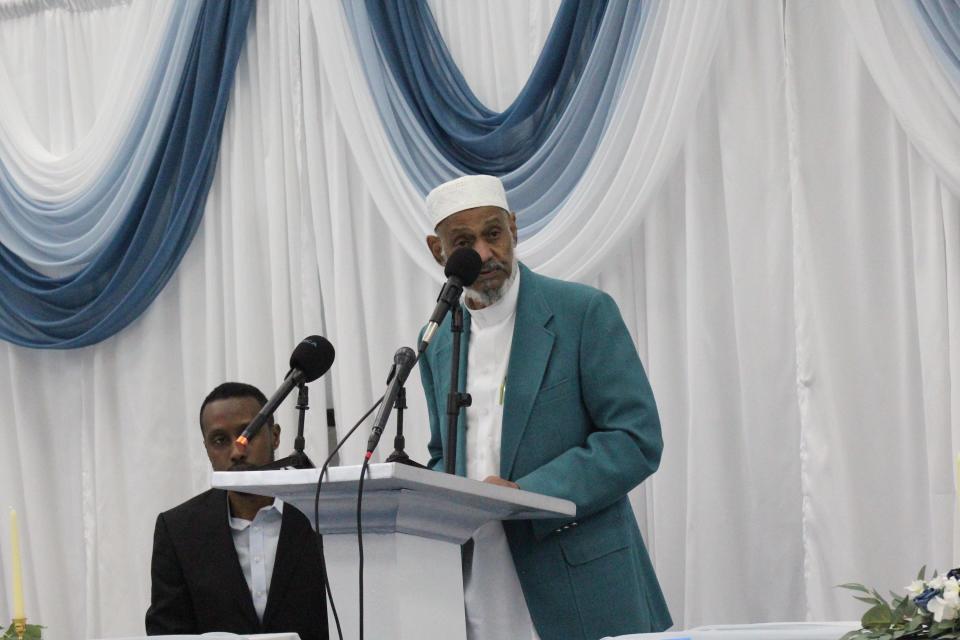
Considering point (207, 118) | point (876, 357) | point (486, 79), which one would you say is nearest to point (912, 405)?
point (876, 357)

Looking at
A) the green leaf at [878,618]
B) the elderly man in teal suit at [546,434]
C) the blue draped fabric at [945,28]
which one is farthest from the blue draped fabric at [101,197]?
the green leaf at [878,618]

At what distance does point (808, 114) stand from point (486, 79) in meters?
1.31

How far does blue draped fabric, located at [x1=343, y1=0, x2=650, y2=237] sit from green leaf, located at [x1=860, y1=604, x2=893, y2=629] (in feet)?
10.1

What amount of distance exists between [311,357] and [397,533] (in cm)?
45

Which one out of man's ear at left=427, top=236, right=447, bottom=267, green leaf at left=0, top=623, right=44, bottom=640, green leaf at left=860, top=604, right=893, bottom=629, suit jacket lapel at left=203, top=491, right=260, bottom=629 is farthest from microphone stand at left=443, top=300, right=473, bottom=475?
suit jacket lapel at left=203, top=491, right=260, bottom=629

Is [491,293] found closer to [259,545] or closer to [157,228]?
[259,545]

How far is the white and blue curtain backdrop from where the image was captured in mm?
4344

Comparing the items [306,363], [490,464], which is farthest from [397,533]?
[490,464]

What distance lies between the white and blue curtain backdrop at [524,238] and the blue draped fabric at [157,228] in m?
0.01

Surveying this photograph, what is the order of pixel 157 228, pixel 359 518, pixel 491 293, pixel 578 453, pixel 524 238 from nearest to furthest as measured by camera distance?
pixel 359 518 < pixel 578 453 < pixel 491 293 < pixel 524 238 < pixel 157 228

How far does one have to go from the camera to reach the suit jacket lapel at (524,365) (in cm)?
317

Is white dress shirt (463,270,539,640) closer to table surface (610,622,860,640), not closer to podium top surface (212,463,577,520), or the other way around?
podium top surface (212,463,577,520)

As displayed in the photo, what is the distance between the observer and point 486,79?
203 inches

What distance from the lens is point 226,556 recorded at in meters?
3.78
